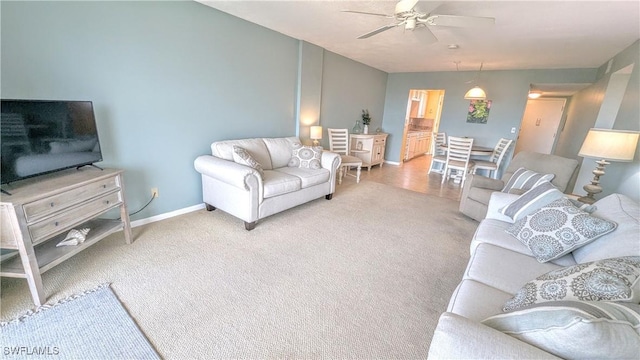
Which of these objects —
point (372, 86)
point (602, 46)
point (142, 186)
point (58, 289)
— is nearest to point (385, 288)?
point (58, 289)

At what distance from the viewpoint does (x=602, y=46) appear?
328 cm

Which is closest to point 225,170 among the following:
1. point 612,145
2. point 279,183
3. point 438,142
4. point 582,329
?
point 279,183

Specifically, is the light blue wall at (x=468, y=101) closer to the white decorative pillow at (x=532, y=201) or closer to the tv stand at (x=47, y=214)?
the white decorative pillow at (x=532, y=201)

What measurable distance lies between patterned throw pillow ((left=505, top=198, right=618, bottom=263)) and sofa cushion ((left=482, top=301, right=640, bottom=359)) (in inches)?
33.6

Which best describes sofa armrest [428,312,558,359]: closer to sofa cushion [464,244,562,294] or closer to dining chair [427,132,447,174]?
sofa cushion [464,244,562,294]

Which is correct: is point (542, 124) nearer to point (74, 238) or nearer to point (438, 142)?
point (438, 142)

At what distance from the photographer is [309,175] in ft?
10.8

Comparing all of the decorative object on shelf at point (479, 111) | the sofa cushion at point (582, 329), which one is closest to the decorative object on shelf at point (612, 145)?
the sofa cushion at point (582, 329)

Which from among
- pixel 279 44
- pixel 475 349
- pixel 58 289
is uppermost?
pixel 279 44

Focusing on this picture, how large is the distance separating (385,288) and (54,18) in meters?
3.17

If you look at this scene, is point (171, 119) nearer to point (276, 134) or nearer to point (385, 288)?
point (276, 134)

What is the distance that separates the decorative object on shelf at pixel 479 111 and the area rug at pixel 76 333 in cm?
636

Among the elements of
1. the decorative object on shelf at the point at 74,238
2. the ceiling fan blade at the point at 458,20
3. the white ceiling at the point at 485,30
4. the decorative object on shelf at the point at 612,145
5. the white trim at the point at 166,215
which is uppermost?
the white ceiling at the point at 485,30

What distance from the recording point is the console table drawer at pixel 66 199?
154 centimetres
